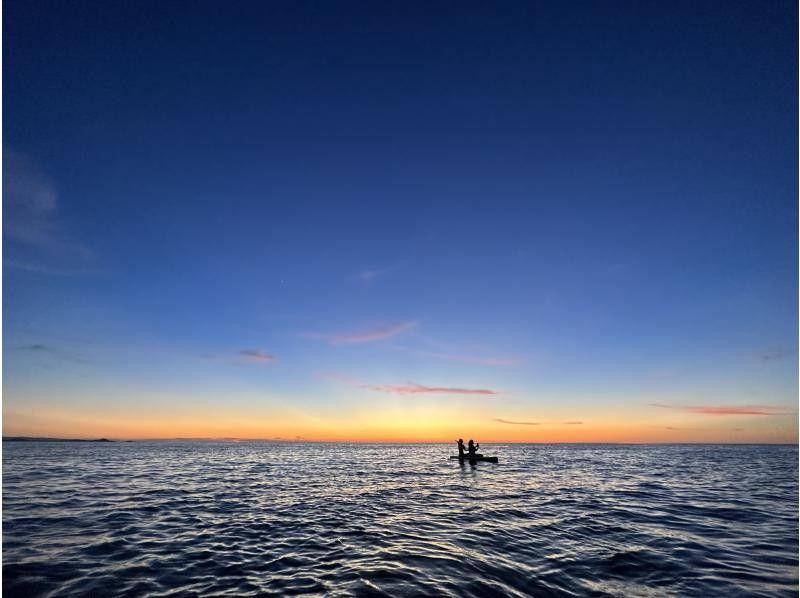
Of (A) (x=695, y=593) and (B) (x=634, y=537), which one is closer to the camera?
(A) (x=695, y=593)

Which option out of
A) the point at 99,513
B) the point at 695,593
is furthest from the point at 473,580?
the point at 99,513

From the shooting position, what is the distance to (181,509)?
19.2 m

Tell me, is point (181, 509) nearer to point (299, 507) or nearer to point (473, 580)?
point (299, 507)

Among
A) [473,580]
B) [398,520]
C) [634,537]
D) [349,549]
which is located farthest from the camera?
[398,520]

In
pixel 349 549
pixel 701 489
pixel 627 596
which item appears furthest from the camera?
pixel 701 489

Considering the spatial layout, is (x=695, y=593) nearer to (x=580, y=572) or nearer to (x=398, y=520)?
(x=580, y=572)

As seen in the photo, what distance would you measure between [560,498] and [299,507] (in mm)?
14632

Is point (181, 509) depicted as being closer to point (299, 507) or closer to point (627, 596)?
point (299, 507)

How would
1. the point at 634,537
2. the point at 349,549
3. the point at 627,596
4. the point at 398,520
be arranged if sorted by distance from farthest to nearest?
the point at 398,520 < the point at 634,537 < the point at 349,549 < the point at 627,596

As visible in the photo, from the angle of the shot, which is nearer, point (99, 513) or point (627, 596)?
point (627, 596)

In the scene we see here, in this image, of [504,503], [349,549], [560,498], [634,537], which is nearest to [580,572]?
[634,537]

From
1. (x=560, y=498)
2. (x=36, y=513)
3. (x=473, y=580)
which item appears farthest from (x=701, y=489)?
(x=36, y=513)

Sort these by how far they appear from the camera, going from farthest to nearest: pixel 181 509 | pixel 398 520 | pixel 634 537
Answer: pixel 181 509 → pixel 398 520 → pixel 634 537

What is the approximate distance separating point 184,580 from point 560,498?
2018 cm
